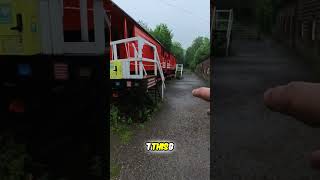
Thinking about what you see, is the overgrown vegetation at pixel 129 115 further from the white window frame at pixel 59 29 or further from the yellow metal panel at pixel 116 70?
the white window frame at pixel 59 29

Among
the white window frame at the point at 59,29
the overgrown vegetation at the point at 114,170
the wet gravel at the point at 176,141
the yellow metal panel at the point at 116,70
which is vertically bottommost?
the overgrown vegetation at the point at 114,170

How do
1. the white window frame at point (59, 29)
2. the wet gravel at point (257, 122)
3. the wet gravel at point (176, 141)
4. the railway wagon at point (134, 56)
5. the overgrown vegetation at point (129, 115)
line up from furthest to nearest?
the overgrown vegetation at point (129, 115), the wet gravel at point (176, 141), the railway wagon at point (134, 56), the white window frame at point (59, 29), the wet gravel at point (257, 122)

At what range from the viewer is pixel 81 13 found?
2320mm

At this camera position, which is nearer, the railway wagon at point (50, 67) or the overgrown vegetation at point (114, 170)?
the railway wagon at point (50, 67)

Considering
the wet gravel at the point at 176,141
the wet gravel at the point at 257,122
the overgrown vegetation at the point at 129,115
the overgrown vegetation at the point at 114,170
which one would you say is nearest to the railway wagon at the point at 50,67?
the overgrown vegetation at the point at 114,170

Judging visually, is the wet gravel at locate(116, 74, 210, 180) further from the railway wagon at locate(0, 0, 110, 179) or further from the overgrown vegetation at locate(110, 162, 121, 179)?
the railway wagon at locate(0, 0, 110, 179)

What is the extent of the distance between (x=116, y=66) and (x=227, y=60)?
7.37 feet

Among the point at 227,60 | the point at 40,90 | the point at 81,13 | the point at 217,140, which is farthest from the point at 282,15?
the point at 217,140

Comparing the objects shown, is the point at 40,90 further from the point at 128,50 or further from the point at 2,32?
the point at 128,50

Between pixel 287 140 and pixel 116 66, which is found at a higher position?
pixel 116 66

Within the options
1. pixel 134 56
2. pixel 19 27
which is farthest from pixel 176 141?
pixel 19 27

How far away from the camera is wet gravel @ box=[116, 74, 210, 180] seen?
303cm

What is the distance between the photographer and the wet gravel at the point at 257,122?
0.55 meters


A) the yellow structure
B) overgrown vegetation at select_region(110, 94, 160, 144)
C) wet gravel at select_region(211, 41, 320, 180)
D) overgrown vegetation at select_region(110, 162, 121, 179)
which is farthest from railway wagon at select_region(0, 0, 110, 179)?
overgrown vegetation at select_region(110, 94, 160, 144)
